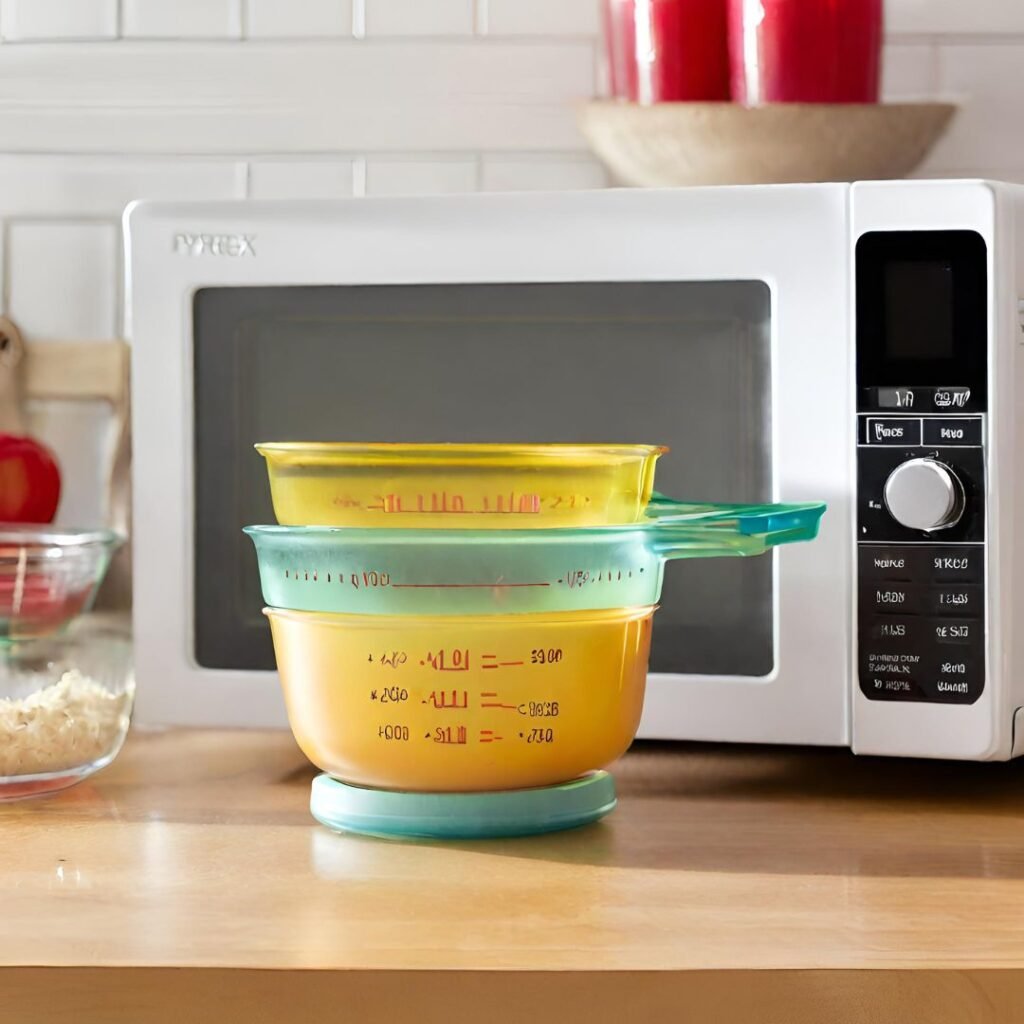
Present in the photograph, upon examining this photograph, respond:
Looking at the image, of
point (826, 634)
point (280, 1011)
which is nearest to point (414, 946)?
point (280, 1011)

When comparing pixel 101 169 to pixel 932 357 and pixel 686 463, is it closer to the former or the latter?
pixel 686 463

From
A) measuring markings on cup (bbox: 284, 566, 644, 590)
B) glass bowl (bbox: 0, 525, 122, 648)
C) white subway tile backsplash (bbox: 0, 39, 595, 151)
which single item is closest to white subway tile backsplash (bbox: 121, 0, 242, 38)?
white subway tile backsplash (bbox: 0, 39, 595, 151)

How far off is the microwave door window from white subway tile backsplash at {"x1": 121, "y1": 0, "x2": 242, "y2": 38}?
45cm

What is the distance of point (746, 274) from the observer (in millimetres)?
783

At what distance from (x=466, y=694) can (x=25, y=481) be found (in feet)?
1.78

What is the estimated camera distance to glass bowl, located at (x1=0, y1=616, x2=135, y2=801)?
0.76 m

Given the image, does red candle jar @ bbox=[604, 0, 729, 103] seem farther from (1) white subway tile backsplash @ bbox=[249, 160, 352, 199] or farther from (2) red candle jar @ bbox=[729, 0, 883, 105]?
(1) white subway tile backsplash @ bbox=[249, 160, 352, 199]

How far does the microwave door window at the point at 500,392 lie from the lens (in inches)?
31.4

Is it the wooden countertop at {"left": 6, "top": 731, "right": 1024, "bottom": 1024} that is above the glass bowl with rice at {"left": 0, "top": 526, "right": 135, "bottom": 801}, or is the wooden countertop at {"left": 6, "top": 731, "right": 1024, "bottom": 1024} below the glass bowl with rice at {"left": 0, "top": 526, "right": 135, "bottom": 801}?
below

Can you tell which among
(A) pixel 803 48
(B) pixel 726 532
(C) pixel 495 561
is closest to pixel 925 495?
(B) pixel 726 532

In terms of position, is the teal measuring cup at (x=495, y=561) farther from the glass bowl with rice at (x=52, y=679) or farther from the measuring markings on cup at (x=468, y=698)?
the glass bowl with rice at (x=52, y=679)

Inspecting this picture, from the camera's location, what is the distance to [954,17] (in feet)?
3.81

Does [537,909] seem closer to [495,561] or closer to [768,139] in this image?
[495,561]

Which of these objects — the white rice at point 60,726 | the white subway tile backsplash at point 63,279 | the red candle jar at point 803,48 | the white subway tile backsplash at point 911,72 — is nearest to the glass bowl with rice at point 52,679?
the white rice at point 60,726
